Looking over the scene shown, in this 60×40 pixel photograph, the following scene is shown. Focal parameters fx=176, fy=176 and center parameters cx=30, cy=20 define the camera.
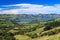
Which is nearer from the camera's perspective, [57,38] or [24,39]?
[57,38]

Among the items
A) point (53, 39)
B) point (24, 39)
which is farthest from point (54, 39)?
point (24, 39)

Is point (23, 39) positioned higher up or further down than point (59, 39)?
higher up

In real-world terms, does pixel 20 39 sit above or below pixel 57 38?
above

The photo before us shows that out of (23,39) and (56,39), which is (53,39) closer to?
(56,39)

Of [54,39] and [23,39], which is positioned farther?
[23,39]

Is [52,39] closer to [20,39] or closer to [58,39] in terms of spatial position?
[58,39]

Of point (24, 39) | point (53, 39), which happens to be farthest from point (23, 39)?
point (53, 39)

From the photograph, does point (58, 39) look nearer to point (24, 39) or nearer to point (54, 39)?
point (54, 39)
